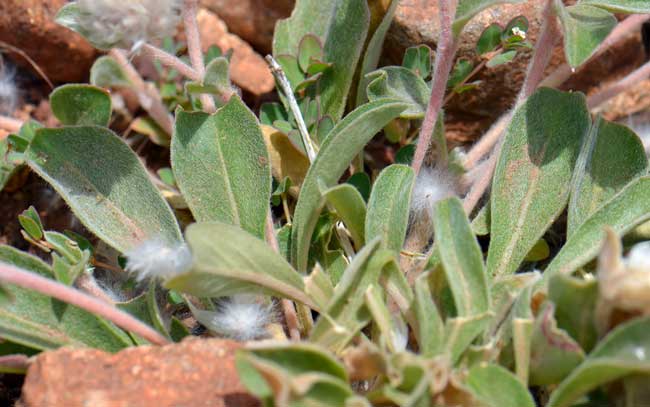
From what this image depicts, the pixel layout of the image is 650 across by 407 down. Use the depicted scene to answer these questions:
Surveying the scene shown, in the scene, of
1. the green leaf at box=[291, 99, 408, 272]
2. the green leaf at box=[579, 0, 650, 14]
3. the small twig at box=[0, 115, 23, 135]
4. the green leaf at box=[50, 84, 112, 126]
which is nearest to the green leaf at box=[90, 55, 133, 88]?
the green leaf at box=[50, 84, 112, 126]

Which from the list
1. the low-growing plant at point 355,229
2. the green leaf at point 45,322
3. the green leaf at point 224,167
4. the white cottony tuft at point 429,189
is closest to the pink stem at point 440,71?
the low-growing plant at point 355,229

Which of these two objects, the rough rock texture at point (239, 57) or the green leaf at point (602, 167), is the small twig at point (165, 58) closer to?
the rough rock texture at point (239, 57)

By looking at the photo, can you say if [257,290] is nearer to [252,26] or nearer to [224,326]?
[224,326]

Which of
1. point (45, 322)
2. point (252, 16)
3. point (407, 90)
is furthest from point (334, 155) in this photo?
point (252, 16)

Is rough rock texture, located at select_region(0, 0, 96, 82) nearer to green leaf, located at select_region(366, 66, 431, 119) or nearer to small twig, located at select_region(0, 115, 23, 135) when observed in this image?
small twig, located at select_region(0, 115, 23, 135)

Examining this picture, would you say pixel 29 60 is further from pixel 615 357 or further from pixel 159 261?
pixel 615 357
